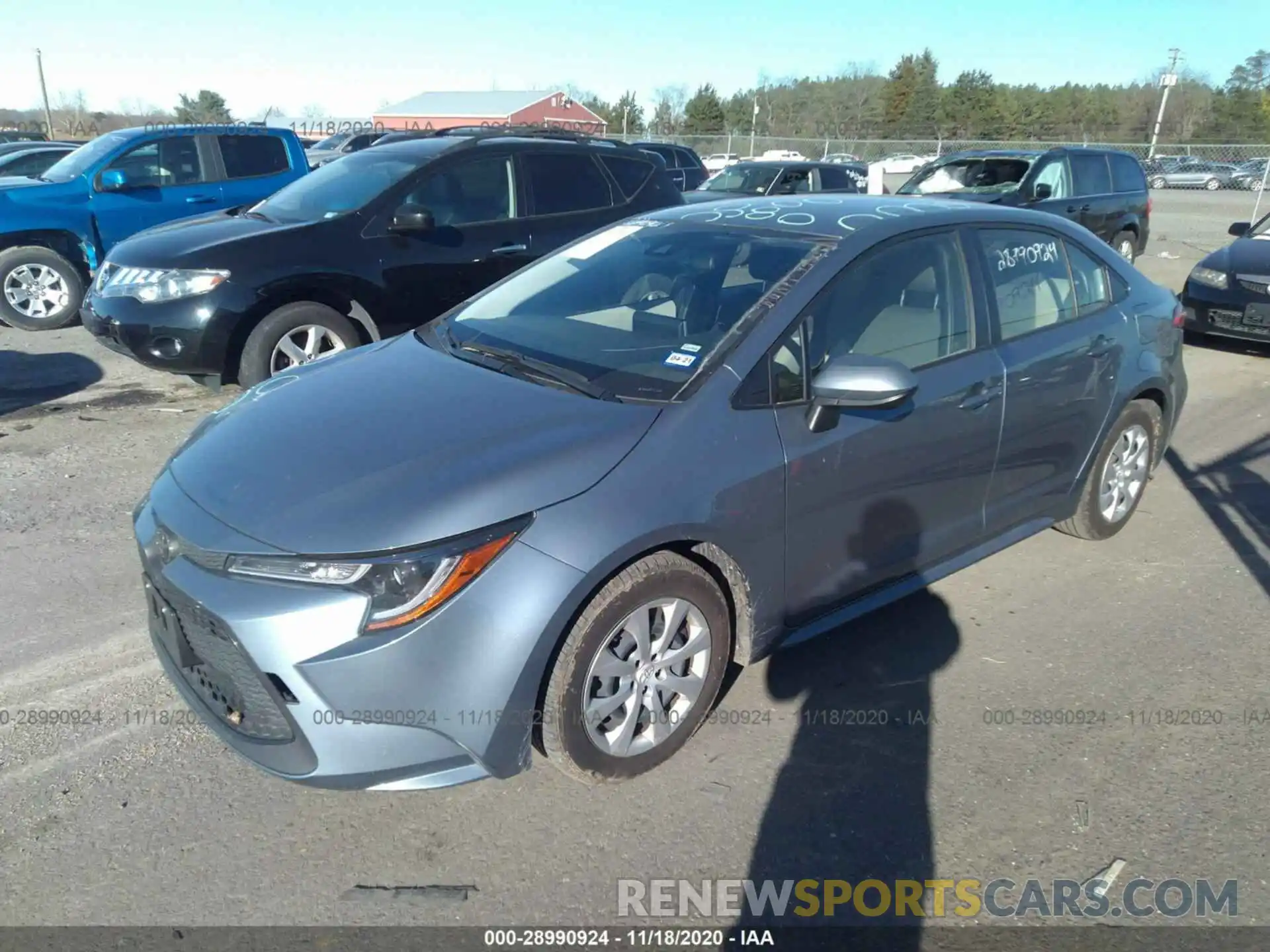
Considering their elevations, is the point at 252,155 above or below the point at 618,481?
above

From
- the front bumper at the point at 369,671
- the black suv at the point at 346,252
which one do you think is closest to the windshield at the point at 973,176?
the black suv at the point at 346,252

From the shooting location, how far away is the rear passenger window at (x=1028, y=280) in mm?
3939

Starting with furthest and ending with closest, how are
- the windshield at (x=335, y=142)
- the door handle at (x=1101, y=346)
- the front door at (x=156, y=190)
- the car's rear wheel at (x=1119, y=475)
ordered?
the windshield at (x=335, y=142) < the front door at (x=156, y=190) < the car's rear wheel at (x=1119, y=475) < the door handle at (x=1101, y=346)

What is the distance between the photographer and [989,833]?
2854 mm

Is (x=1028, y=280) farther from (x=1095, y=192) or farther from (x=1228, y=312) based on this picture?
(x=1095, y=192)

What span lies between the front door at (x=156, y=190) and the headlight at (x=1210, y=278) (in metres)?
9.87

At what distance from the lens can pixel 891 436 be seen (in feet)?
11.1

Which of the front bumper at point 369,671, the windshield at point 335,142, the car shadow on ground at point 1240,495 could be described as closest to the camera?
the front bumper at point 369,671

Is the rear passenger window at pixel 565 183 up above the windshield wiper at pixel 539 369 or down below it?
above

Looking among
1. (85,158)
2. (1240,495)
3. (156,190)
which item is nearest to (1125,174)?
(1240,495)

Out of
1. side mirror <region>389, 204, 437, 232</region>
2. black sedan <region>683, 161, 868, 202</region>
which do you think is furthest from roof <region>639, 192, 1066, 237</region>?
black sedan <region>683, 161, 868, 202</region>

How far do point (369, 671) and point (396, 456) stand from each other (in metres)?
0.65

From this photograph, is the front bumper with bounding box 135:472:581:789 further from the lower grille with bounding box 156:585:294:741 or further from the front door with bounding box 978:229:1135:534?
the front door with bounding box 978:229:1135:534

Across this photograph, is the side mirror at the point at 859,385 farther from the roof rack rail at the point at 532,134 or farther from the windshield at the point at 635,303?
the roof rack rail at the point at 532,134
